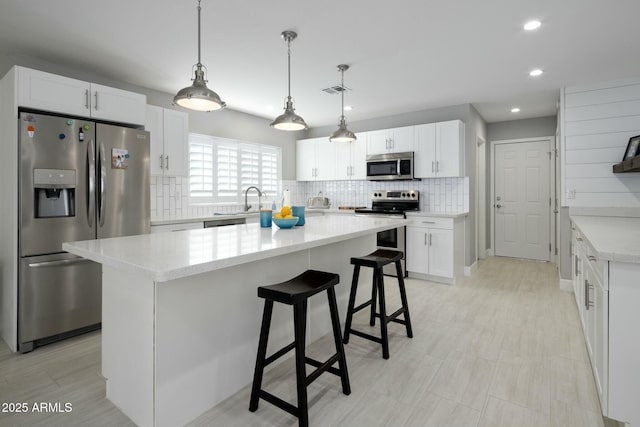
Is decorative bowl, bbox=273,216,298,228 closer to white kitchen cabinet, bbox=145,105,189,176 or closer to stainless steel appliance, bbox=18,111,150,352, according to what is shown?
stainless steel appliance, bbox=18,111,150,352

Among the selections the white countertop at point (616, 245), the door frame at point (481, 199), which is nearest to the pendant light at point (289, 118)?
the white countertop at point (616, 245)

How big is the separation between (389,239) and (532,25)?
2958 millimetres

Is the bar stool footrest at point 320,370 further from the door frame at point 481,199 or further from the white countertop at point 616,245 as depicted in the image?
the door frame at point 481,199

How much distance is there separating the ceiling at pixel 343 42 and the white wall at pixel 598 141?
0.19 metres

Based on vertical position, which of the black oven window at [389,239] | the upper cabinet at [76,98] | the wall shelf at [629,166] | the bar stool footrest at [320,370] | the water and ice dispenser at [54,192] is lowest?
the bar stool footrest at [320,370]

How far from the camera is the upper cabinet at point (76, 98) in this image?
8.71 ft

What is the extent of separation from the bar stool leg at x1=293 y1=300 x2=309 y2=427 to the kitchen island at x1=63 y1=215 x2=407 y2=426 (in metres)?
0.34

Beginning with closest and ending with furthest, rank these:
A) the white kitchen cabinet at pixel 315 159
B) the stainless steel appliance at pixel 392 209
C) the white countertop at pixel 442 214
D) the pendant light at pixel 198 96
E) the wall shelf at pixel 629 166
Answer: the pendant light at pixel 198 96 < the wall shelf at pixel 629 166 < the white countertop at pixel 442 214 < the stainless steel appliance at pixel 392 209 < the white kitchen cabinet at pixel 315 159

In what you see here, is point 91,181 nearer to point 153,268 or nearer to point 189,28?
point 189,28

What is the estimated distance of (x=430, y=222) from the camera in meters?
4.58

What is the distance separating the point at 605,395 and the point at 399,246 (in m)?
3.16

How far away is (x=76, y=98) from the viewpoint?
2.89m

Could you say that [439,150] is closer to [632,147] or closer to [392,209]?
[392,209]

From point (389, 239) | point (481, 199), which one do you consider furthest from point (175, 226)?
point (481, 199)
